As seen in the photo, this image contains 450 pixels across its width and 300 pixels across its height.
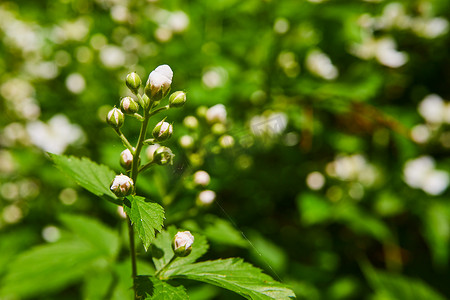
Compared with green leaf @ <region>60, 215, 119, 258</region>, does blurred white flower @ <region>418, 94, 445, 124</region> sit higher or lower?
lower

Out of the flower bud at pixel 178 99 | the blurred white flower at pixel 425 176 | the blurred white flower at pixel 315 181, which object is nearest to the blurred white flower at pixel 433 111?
the blurred white flower at pixel 425 176

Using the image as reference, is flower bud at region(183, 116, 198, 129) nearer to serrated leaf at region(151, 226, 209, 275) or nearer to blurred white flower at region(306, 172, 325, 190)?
serrated leaf at region(151, 226, 209, 275)

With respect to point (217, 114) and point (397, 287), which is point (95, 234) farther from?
point (397, 287)

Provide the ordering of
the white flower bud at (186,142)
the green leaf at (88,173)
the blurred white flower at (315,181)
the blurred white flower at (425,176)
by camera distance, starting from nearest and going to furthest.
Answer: the green leaf at (88,173) → the white flower bud at (186,142) → the blurred white flower at (315,181) → the blurred white flower at (425,176)

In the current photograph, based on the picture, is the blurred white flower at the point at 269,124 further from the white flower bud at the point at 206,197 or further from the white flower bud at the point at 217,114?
the white flower bud at the point at 206,197

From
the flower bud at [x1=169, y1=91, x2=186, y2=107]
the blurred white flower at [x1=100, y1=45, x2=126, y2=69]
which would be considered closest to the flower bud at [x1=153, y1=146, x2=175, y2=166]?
the flower bud at [x1=169, y1=91, x2=186, y2=107]

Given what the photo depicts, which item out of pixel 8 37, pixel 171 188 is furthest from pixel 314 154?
pixel 8 37
